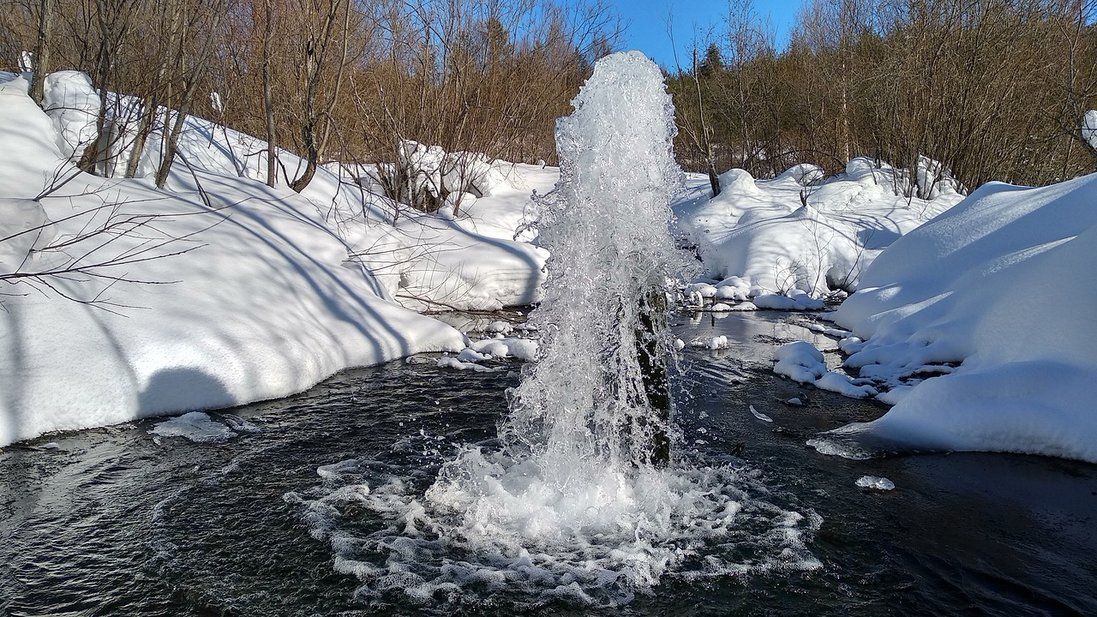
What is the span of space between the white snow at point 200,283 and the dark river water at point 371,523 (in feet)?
0.93

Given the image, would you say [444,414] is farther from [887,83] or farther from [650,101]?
[887,83]

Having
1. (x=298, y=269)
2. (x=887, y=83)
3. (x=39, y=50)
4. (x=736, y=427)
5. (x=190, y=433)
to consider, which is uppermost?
(x=887, y=83)

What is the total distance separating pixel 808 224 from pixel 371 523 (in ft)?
28.8

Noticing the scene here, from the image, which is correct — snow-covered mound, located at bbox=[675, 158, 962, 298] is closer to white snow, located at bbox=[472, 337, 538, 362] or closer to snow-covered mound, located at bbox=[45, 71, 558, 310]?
snow-covered mound, located at bbox=[45, 71, 558, 310]

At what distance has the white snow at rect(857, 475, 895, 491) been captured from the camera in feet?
10.2

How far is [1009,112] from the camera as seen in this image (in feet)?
36.2

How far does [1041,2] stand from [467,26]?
9.28 meters

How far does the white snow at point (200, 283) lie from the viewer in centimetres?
357

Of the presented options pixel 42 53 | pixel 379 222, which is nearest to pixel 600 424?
pixel 379 222

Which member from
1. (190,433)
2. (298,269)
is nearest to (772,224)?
(298,269)

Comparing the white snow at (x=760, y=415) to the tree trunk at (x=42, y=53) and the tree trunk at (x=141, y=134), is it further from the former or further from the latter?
the tree trunk at (x=42, y=53)

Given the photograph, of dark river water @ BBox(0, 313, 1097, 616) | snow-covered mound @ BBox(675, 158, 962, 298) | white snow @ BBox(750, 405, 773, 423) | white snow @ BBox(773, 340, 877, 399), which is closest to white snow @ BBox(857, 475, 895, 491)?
dark river water @ BBox(0, 313, 1097, 616)

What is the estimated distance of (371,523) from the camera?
2.67m

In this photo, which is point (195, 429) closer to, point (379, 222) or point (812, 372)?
point (812, 372)
